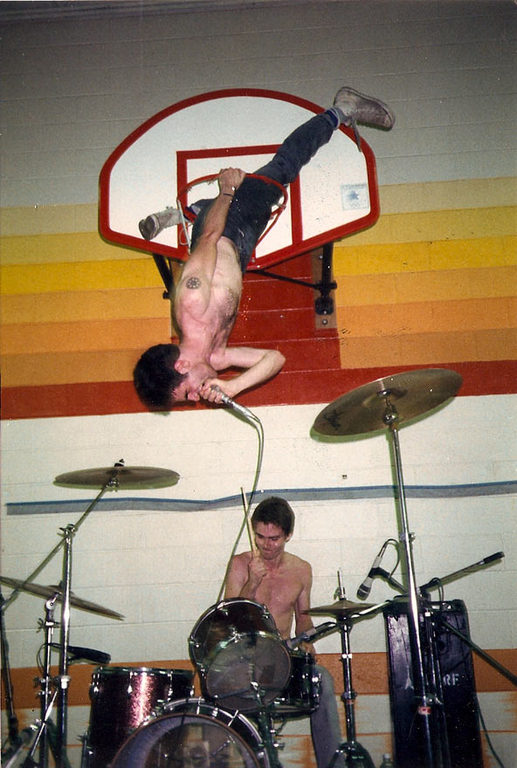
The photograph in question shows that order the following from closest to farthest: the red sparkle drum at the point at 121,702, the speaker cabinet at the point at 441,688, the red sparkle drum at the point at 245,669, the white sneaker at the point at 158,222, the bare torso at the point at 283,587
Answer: the red sparkle drum at the point at 245,669
the red sparkle drum at the point at 121,702
the speaker cabinet at the point at 441,688
the white sneaker at the point at 158,222
the bare torso at the point at 283,587

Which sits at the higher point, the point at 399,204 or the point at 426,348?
the point at 399,204

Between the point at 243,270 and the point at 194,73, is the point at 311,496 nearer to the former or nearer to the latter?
the point at 243,270

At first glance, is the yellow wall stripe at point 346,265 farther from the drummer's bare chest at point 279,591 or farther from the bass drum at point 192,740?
the bass drum at point 192,740

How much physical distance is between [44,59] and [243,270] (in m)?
2.48

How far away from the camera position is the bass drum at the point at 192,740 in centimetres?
262

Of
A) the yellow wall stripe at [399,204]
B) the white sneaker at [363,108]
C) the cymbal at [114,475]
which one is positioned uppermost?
the white sneaker at [363,108]

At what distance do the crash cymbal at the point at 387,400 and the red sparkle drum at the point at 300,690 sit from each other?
3.65ft

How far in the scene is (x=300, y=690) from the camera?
2.93 m

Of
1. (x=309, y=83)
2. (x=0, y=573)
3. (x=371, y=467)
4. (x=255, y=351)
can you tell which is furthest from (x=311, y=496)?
(x=309, y=83)

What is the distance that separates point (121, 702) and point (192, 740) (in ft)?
1.34

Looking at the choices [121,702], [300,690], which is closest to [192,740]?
[121,702]

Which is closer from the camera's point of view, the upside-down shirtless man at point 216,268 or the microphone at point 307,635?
the microphone at point 307,635

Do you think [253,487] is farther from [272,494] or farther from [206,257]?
[206,257]

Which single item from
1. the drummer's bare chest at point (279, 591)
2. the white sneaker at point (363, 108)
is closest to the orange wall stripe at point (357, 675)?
the drummer's bare chest at point (279, 591)
